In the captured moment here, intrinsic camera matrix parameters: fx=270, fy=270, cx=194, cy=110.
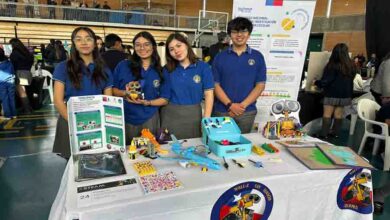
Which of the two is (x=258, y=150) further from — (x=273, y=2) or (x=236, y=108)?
(x=273, y=2)

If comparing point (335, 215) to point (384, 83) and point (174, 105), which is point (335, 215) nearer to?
point (174, 105)

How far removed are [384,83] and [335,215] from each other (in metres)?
2.44

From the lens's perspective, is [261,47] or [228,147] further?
[261,47]

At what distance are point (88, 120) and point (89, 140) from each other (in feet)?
0.36

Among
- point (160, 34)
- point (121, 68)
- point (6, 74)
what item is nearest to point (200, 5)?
point (160, 34)

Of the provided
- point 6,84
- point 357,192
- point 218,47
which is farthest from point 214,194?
point 6,84

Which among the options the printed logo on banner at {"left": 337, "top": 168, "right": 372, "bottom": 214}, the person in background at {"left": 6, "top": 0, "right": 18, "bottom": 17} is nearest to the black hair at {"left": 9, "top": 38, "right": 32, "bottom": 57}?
the printed logo on banner at {"left": 337, "top": 168, "right": 372, "bottom": 214}

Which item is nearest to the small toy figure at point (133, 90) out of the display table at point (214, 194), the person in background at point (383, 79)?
the display table at point (214, 194)

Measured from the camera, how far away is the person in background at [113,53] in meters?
3.33

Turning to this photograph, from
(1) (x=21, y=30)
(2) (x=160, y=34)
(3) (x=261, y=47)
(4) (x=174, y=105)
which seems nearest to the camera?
(4) (x=174, y=105)

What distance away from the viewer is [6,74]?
15.0 feet

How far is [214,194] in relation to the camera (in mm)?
1169

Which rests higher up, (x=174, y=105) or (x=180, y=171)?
(x=174, y=105)

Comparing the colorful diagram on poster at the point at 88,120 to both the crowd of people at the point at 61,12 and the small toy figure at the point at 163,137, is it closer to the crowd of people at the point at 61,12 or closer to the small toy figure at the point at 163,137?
the small toy figure at the point at 163,137
